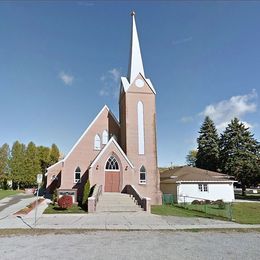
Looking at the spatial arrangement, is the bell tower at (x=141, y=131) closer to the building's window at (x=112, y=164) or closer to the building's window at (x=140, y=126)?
the building's window at (x=140, y=126)

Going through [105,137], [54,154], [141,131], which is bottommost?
[105,137]

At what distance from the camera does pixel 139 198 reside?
70.4 ft

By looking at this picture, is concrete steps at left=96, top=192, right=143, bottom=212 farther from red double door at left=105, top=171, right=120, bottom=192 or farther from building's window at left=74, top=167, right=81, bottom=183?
building's window at left=74, top=167, right=81, bottom=183

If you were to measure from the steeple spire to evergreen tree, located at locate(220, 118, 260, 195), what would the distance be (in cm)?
2342

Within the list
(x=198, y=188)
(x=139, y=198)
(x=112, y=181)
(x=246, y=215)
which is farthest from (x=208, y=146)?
(x=139, y=198)

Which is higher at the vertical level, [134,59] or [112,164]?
[134,59]

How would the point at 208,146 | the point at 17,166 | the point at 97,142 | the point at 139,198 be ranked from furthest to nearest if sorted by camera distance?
the point at 17,166 < the point at 208,146 < the point at 97,142 < the point at 139,198

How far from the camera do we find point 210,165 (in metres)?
51.5

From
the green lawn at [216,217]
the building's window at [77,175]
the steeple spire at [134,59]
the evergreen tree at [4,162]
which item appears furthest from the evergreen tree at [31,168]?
the green lawn at [216,217]

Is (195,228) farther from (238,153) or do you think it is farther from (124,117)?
(238,153)

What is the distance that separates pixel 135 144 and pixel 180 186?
8.04 m

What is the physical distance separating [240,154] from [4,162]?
154 ft

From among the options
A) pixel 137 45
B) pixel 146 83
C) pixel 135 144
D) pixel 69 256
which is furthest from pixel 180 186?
pixel 69 256

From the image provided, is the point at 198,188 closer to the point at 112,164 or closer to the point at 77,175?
the point at 112,164
